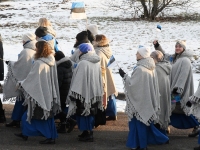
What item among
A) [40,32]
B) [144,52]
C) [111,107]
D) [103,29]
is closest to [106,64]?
[111,107]

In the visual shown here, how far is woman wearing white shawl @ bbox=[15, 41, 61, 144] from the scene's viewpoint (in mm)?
8250

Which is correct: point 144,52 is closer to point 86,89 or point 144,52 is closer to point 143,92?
point 143,92

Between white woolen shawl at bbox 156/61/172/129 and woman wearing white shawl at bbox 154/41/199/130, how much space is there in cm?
42

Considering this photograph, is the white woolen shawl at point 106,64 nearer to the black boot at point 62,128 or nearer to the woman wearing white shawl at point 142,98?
the black boot at point 62,128

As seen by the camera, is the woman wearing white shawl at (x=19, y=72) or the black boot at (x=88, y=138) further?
the woman wearing white shawl at (x=19, y=72)

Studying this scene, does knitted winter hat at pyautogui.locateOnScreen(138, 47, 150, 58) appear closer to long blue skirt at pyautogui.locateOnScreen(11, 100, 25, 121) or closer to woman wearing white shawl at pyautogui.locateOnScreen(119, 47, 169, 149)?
woman wearing white shawl at pyautogui.locateOnScreen(119, 47, 169, 149)

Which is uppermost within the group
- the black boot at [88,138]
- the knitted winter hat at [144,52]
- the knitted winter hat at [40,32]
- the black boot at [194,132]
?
the knitted winter hat at [40,32]

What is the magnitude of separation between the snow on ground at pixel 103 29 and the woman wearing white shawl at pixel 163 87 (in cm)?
334

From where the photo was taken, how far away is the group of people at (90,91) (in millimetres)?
8094

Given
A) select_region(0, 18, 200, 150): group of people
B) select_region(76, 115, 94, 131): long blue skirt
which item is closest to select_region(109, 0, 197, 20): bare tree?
select_region(0, 18, 200, 150): group of people

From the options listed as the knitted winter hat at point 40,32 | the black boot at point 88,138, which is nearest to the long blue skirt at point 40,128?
the black boot at point 88,138

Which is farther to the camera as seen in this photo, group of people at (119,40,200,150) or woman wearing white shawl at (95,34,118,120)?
woman wearing white shawl at (95,34,118,120)

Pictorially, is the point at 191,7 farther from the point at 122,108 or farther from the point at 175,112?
the point at 175,112

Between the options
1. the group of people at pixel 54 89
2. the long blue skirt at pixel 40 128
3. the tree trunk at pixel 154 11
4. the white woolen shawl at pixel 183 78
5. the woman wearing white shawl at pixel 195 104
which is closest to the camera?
the woman wearing white shawl at pixel 195 104
